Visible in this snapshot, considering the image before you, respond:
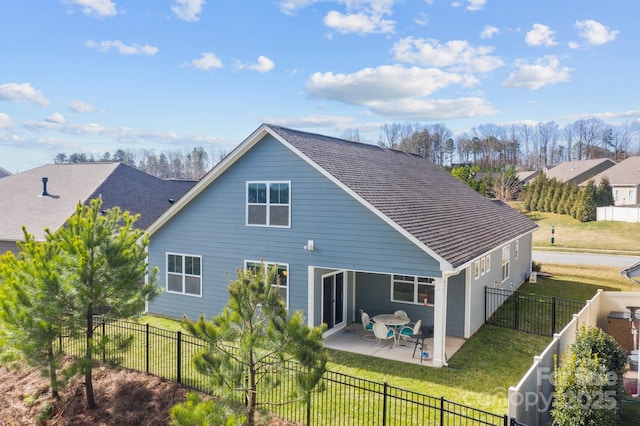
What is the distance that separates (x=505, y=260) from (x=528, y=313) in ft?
7.78

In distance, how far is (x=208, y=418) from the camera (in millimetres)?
5910

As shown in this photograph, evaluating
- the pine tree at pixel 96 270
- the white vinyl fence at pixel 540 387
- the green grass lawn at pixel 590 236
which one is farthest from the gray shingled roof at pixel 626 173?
the pine tree at pixel 96 270

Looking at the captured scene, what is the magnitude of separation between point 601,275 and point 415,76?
61.2 feet

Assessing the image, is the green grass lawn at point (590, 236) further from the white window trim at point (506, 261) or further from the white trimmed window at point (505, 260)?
the white trimmed window at point (505, 260)

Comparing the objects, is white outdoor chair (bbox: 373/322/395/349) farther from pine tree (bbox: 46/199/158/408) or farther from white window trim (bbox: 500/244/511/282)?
white window trim (bbox: 500/244/511/282)

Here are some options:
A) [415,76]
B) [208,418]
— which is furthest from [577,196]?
[208,418]

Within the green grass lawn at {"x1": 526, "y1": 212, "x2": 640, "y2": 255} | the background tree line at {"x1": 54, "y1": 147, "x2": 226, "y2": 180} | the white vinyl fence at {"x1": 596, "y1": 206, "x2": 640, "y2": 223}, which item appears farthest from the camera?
the background tree line at {"x1": 54, "y1": 147, "x2": 226, "y2": 180}

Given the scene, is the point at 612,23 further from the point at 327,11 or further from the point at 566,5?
the point at 327,11

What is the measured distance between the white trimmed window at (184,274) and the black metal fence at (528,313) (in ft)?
32.6

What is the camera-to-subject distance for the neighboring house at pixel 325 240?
1184 centimetres

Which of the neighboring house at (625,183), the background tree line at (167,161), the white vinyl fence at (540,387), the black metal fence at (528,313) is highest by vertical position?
the background tree line at (167,161)

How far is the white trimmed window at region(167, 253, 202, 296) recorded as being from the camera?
49.5 ft

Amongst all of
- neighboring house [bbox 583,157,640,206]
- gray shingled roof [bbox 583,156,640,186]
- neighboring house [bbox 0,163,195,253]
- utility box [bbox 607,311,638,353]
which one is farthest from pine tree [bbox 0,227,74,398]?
gray shingled roof [bbox 583,156,640,186]

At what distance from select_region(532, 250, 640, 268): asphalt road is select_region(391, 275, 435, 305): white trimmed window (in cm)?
1777
